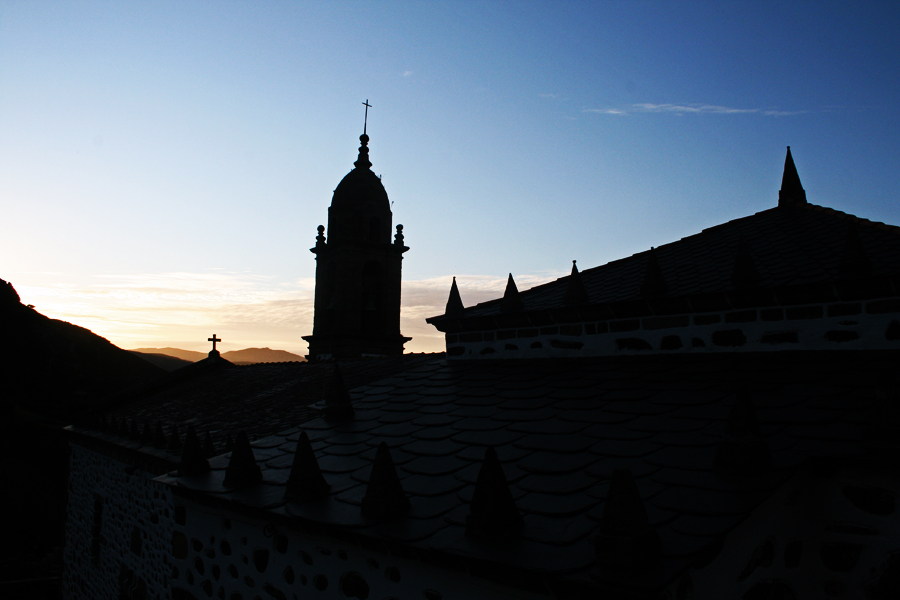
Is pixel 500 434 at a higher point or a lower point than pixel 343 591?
higher

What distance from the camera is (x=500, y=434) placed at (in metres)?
4.68

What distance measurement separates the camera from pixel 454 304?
27.1 ft

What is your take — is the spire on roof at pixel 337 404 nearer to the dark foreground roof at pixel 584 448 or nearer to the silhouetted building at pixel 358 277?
the dark foreground roof at pixel 584 448

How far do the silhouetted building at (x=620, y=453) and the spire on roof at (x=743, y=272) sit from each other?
2 centimetres

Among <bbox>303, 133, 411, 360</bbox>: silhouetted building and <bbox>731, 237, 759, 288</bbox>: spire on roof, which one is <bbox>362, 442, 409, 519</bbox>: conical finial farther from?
<bbox>303, 133, 411, 360</bbox>: silhouetted building

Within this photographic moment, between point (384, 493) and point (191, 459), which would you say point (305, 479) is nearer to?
point (384, 493)

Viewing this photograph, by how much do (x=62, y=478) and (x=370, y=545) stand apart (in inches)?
923

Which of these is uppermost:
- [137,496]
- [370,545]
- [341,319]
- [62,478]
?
[341,319]

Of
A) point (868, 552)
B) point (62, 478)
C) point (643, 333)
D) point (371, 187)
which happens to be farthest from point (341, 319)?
point (868, 552)

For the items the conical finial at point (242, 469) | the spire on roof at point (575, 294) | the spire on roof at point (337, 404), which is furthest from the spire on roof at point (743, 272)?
the conical finial at point (242, 469)

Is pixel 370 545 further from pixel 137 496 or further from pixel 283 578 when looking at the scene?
pixel 137 496

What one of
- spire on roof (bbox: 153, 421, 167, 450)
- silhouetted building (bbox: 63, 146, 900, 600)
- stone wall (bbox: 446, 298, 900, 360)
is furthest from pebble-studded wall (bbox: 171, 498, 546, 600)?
spire on roof (bbox: 153, 421, 167, 450)

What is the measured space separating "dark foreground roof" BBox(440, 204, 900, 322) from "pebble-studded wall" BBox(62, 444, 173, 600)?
19.5 ft

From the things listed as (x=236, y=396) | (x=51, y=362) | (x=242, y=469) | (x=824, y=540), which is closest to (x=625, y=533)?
(x=824, y=540)
